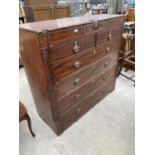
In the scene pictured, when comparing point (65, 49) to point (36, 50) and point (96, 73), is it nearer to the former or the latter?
point (36, 50)

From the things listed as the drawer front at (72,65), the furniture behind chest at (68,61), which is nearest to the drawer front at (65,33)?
the furniture behind chest at (68,61)

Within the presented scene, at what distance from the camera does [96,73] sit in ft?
5.92

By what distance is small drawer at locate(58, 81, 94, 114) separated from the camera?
4.88ft

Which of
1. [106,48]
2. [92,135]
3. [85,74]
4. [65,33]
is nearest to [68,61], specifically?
[65,33]

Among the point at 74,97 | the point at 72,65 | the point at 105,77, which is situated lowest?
the point at 74,97

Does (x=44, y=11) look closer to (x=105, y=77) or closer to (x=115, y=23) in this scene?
(x=115, y=23)

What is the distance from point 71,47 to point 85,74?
44cm

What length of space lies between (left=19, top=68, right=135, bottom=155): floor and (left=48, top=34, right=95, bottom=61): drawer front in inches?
38.5

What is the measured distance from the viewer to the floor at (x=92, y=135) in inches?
59.6

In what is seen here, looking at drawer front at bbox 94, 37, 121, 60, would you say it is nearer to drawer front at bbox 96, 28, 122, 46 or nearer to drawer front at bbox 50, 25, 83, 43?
drawer front at bbox 96, 28, 122, 46

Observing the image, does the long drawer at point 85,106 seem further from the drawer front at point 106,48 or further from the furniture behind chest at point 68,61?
the drawer front at point 106,48

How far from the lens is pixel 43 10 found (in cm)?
279

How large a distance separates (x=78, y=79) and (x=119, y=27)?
918 mm
